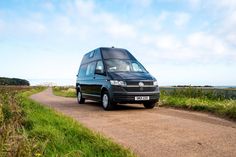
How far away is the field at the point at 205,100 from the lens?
9898 millimetres

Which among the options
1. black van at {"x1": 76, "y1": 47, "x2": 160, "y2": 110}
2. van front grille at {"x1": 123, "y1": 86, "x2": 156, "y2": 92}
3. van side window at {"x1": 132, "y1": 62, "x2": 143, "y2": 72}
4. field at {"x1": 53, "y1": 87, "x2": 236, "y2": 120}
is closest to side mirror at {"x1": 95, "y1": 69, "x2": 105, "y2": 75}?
black van at {"x1": 76, "y1": 47, "x2": 160, "y2": 110}

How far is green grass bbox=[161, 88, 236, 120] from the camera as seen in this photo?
9772 millimetres

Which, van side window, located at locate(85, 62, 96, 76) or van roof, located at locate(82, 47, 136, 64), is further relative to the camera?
van side window, located at locate(85, 62, 96, 76)

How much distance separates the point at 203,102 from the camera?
12.1m

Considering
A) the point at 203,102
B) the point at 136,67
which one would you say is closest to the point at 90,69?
the point at 136,67

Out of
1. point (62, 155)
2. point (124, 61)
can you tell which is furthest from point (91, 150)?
point (124, 61)

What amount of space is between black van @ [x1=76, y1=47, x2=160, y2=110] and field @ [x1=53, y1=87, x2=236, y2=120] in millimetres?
1185

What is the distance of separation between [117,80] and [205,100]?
11.7 feet

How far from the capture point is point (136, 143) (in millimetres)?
6125

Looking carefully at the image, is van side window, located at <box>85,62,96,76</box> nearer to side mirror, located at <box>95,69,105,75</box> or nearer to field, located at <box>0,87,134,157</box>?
side mirror, located at <box>95,69,105,75</box>

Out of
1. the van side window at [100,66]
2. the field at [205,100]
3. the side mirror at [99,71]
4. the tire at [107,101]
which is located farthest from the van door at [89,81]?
the field at [205,100]

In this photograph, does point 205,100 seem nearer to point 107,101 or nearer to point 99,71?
point 107,101

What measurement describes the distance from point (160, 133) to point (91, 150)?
6.99 ft

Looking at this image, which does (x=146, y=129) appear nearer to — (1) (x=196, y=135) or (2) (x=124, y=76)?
(1) (x=196, y=135)
